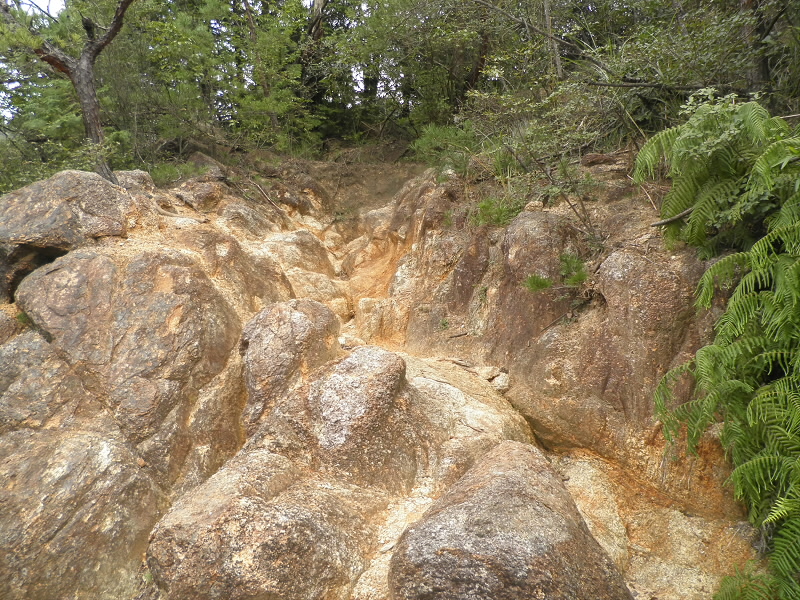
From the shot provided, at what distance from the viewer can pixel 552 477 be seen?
166 inches

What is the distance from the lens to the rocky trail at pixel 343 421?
12.5 ft

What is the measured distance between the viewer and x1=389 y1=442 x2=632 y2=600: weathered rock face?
327 centimetres

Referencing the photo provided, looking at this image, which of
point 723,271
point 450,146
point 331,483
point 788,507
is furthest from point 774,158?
point 450,146

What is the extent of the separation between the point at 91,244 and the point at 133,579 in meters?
3.84

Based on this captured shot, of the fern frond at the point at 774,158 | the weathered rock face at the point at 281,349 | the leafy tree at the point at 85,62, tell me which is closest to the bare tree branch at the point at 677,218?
the fern frond at the point at 774,158

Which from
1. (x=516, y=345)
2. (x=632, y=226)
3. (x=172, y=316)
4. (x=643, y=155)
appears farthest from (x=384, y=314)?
(x=643, y=155)

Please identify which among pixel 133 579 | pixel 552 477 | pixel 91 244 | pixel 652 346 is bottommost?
pixel 133 579

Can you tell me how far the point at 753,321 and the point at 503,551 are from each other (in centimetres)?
236

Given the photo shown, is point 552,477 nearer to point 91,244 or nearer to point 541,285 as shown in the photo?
point 541,285

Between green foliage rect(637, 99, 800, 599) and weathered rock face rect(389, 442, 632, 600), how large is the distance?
1031 millimetres

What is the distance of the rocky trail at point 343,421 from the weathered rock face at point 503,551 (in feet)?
0.04

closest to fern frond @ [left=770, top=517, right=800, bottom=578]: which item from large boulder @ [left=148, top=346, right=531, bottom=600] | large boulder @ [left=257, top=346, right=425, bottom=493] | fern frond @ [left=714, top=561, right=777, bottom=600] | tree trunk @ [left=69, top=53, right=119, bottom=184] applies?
fern frond @ [left=714, top=561, right=777, bottom=600]

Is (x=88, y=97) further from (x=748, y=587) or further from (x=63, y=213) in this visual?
(x=748, y=587)

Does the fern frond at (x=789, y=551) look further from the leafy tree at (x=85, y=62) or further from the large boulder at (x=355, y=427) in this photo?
the leafy tree at (x=85, y=62)
